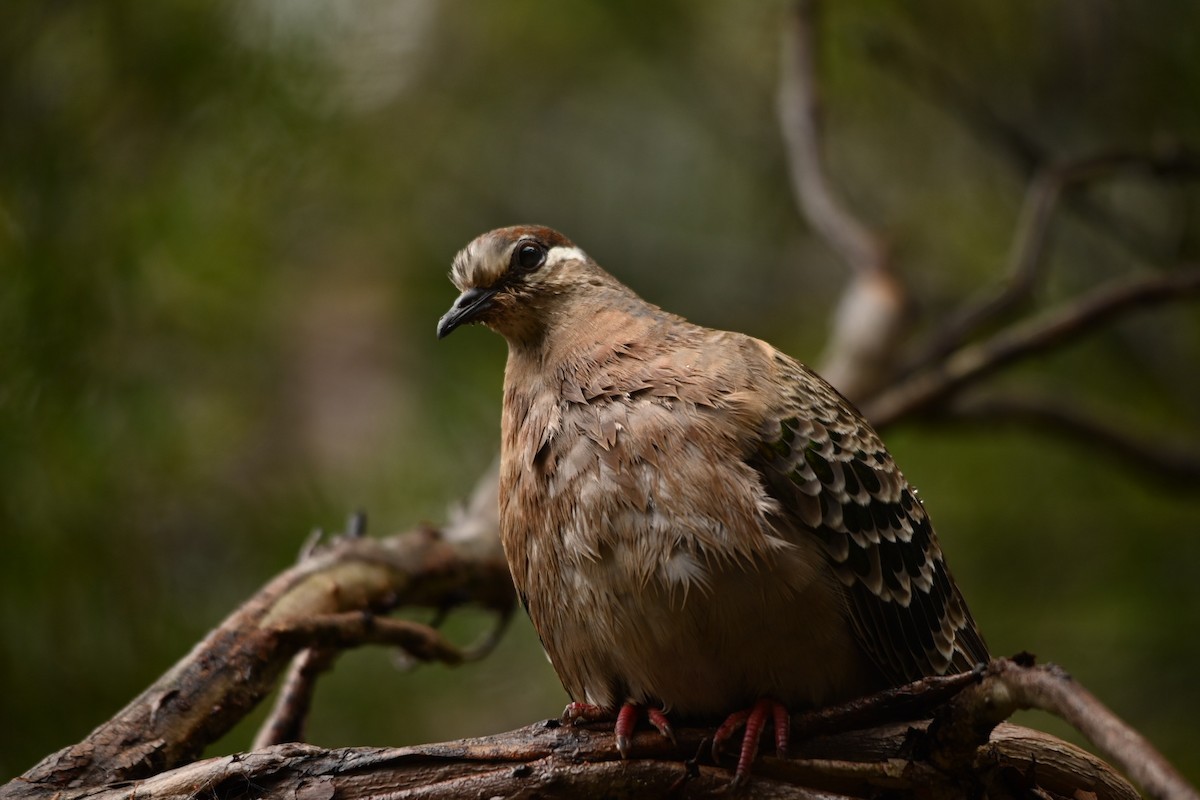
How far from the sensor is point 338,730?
231 inches

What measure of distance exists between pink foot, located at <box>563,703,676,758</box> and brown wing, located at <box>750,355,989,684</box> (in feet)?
1.80

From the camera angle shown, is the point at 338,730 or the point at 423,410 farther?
the point at 423,410

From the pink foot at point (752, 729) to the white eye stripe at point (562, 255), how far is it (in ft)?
4.99

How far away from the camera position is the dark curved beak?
3536 millimetres

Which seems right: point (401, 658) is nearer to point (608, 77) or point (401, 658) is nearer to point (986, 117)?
point (986, 117)

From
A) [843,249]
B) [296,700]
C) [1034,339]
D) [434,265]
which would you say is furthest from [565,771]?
[434,265]

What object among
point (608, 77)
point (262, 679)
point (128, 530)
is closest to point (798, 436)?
point (262, 679)

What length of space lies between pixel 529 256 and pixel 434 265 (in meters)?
4.38

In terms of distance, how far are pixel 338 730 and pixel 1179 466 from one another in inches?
160

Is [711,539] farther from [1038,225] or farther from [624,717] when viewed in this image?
[1038,225]

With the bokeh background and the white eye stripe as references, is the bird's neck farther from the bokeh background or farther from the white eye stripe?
the bokeh background

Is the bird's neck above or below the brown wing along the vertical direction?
above

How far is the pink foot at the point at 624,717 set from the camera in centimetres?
269

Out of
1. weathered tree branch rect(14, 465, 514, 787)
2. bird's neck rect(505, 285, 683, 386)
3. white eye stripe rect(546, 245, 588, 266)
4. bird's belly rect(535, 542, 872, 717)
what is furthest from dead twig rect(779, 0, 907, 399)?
bird's belly rect(535, 542, 872, 717)
